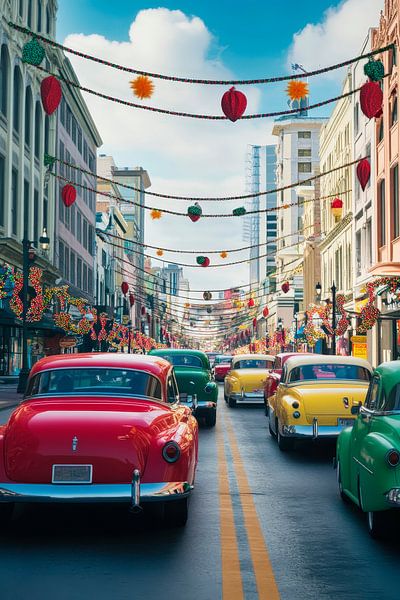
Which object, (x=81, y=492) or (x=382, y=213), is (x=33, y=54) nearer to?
(x=81, y=492)

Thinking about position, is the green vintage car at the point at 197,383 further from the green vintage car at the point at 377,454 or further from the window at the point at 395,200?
the window at the point at 395,200

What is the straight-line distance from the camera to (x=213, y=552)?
755 centimetres

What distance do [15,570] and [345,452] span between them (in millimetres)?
4116

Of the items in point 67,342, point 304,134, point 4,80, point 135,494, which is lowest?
Result: point 135,494

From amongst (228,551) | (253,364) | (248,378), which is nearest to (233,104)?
(228,551)

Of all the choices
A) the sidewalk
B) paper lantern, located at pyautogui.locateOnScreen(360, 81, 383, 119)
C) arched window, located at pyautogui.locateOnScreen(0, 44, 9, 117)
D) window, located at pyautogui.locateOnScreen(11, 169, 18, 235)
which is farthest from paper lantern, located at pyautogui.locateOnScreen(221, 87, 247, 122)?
window, located at pyautogui.locateOnScreen(11, 169, 18, 235)

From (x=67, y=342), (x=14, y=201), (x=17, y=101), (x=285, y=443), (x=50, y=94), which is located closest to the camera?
(x=285, y=443)

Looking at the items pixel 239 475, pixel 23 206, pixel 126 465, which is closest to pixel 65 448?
pixel 126 465

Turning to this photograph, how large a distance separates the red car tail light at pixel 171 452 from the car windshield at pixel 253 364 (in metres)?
20.9

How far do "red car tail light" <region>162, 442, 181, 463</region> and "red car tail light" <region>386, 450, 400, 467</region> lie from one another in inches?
71.5

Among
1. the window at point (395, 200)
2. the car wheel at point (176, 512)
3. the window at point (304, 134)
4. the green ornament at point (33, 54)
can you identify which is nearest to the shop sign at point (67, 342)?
the window at point (395, 200)

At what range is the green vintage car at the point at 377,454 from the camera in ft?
24.5

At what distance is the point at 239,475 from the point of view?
12578mm

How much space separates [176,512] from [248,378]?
19.1m
